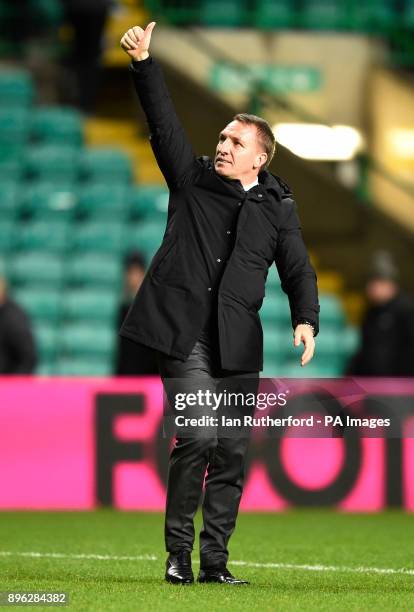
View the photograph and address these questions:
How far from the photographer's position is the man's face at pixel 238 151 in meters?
5.72

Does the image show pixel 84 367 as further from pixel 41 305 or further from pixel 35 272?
pixel 35 272

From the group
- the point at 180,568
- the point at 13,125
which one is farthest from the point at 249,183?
the point at 13,125

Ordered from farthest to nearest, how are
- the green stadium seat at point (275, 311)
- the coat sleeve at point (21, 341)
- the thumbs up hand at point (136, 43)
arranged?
the green stadium seat at point (275, 311) < the coat sleeve at point (21, 341) < the thumbs up hand at point (136, 43)

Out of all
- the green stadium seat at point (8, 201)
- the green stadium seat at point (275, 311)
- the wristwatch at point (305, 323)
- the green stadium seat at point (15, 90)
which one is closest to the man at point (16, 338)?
the green stadium seat at point (275, 311)

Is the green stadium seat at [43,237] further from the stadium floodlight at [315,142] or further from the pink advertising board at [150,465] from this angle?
the pink advertising board at [150,465]

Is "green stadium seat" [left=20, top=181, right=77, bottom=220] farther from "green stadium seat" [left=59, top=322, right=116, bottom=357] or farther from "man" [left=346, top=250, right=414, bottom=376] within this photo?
"man" [left=346, top=250, right=414, bottom=376]

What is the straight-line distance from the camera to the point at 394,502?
33.1ft

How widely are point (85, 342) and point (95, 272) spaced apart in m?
0.78

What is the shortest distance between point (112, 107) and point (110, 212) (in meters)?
1.99

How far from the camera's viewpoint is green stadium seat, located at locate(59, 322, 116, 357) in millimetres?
13516

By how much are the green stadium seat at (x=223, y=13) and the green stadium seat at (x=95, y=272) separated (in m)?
2.94

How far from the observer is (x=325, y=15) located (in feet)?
50.8

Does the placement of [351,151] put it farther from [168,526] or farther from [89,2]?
[168,526]

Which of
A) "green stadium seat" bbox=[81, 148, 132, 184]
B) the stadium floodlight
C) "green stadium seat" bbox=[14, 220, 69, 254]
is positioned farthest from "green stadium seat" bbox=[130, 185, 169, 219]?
the stadium floodlight
